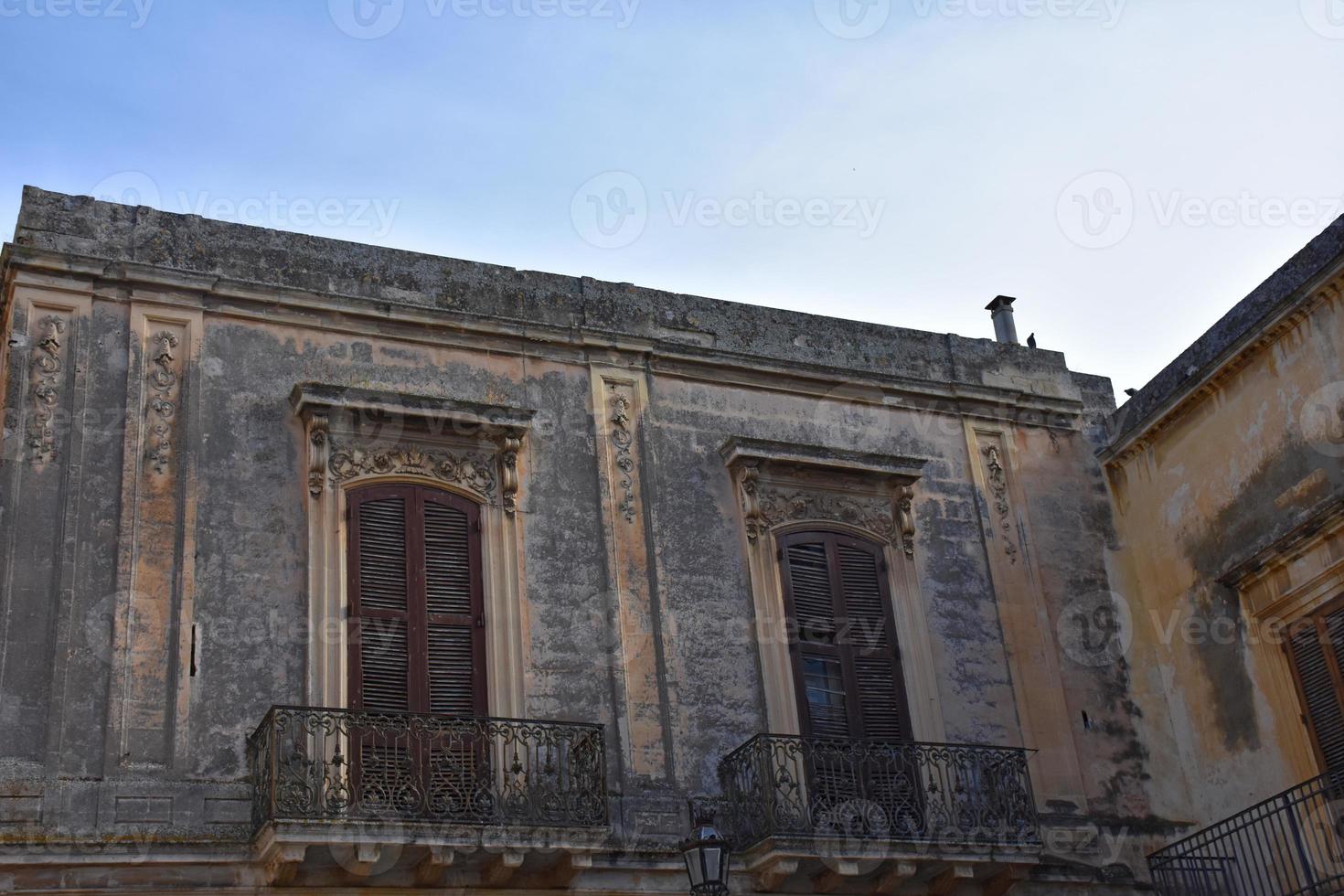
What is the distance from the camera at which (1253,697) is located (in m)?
12.8

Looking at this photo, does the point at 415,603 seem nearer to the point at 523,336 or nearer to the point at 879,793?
the point at 523,336

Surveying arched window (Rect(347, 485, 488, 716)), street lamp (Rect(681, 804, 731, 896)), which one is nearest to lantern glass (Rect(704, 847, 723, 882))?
street lamp (Rect(681, 804, 731, 896))

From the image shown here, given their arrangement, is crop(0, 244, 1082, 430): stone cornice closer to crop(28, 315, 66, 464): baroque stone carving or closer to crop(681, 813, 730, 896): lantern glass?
crop(28, 315, 66, 464): baroque stone carving

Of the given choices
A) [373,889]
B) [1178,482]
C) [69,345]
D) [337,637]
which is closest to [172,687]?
[337,637]

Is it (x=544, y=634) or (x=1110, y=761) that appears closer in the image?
(x=544, y=634)

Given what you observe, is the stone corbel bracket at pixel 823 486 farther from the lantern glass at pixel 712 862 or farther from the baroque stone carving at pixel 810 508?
the lantern glass at pixel 712 862

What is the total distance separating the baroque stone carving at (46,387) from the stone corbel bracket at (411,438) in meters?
1.56

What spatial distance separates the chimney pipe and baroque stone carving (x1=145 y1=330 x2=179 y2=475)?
24.6 ft

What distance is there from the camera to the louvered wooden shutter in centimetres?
1254

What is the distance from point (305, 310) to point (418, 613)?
7.85 feet

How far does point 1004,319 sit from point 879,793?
5.49 m

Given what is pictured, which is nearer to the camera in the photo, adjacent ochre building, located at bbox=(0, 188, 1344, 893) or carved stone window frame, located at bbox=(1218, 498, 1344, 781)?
adjacent ochre building, located at bbox=(0, 188, 1344, 893)

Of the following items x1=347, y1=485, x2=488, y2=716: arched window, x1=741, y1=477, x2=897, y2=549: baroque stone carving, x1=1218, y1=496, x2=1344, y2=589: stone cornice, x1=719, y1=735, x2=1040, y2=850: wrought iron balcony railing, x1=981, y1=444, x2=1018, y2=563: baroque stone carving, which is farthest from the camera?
x1=981, y1=444, x2=1018, y2=563: baroque stone carving

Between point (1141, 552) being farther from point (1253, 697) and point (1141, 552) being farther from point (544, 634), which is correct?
point (544, 634)
